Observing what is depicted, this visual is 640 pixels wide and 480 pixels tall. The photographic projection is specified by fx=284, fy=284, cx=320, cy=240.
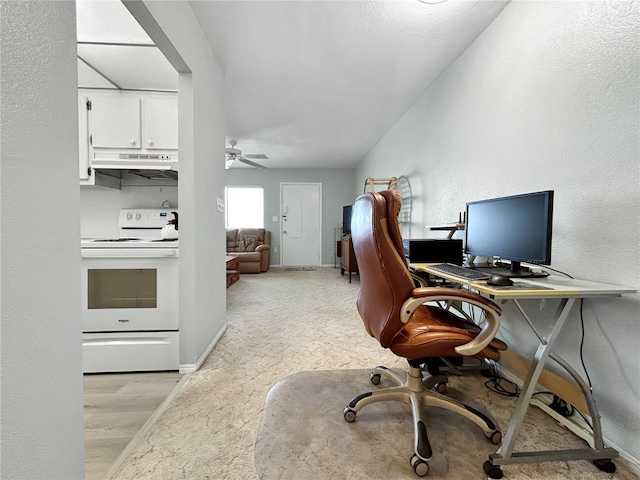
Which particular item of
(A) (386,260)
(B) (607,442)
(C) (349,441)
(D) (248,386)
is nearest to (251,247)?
(D) (248,386)

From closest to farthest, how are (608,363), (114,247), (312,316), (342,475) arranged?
(342,475) → (608,363) → (114,247) → (312,316)

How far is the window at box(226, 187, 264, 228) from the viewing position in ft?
22.7

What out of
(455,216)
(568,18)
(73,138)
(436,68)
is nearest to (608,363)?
(455,216)

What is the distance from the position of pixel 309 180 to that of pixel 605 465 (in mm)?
6472

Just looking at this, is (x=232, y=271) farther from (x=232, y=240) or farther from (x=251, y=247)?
(x=232, y=240)

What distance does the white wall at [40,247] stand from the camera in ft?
2.17

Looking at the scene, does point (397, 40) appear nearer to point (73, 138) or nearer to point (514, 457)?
point (73, 138)

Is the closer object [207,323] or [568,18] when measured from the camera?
[568,18]

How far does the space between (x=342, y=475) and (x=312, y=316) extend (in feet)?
6.75

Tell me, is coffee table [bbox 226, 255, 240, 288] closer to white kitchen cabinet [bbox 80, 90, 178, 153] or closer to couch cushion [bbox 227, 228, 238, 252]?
couch cushion [bbox 227, 228, 238, 252]

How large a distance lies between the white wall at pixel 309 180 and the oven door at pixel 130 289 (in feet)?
16.7

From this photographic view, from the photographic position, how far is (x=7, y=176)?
2.16 ft

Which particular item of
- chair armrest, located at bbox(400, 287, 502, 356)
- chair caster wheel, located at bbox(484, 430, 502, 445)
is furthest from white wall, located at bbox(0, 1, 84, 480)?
chair caster wheel, located at bbox(484, 430, 502, 445)

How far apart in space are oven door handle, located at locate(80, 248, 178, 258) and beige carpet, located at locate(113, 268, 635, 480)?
826 mm
